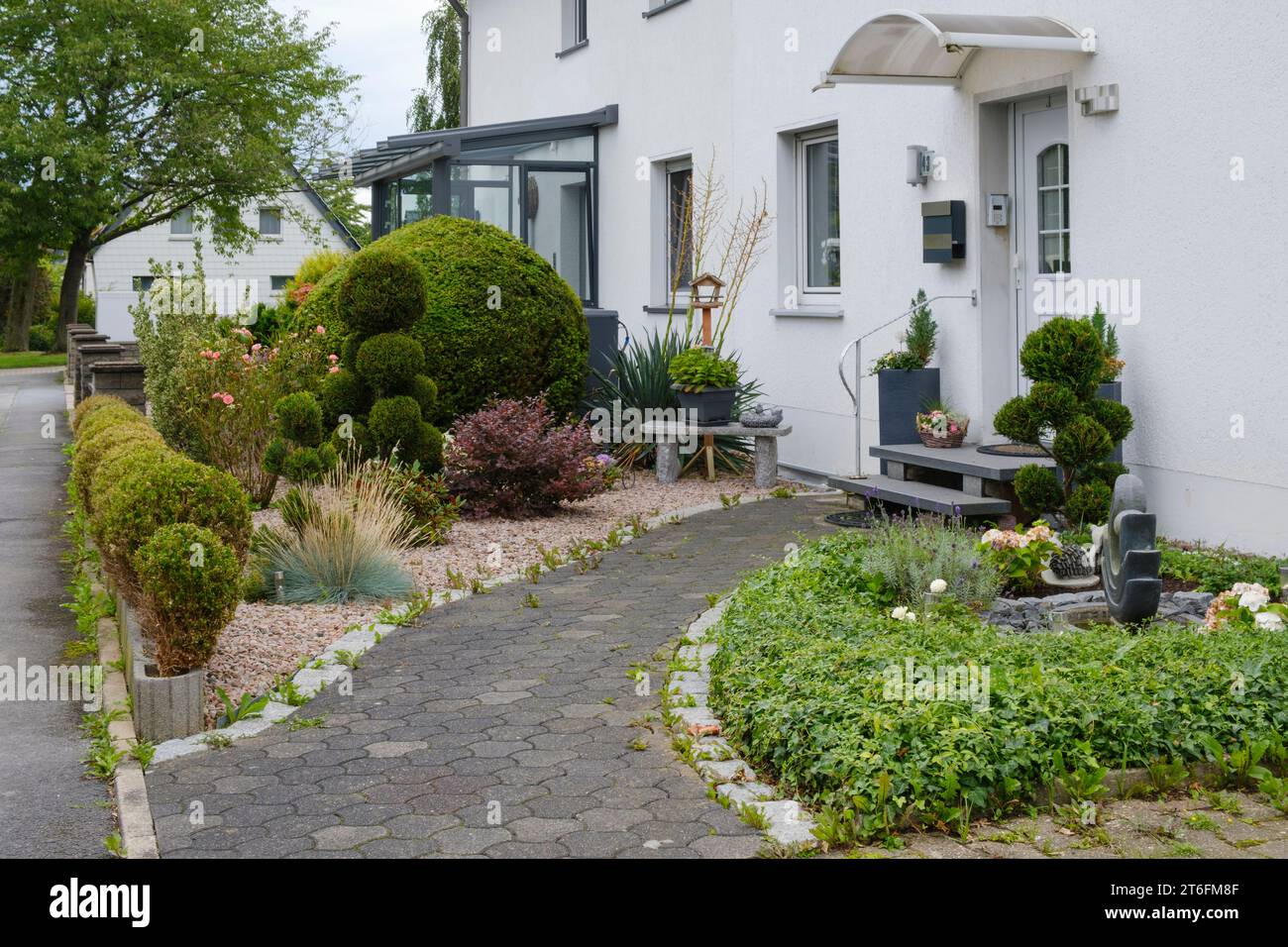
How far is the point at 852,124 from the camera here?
1222cm

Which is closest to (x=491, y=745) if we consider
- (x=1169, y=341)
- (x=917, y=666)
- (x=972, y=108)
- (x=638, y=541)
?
(x=917, y=666)

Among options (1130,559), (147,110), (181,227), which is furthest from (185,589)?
(181,227)

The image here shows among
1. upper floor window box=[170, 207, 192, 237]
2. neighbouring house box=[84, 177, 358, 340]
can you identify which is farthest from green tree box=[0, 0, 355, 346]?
upper floor window box=[170, 207, 192, 237]

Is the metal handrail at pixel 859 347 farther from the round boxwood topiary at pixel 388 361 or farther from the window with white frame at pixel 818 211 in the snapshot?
the round boxwood topiary at pixel 388 361

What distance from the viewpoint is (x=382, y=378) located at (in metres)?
10.1

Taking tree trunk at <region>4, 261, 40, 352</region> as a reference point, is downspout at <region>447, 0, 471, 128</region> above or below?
above

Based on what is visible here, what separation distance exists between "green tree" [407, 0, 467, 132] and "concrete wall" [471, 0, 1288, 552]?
18677 mm

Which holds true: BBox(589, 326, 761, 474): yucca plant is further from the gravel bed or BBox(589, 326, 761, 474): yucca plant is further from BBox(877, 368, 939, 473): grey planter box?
BBox(877, 368, 939, 473): grey planter box

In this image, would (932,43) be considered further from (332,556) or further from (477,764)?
(477,764)

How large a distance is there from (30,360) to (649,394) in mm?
33395

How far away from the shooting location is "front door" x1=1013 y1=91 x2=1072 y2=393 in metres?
9.99

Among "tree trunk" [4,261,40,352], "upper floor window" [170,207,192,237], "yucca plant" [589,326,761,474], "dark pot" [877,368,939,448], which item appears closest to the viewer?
"dark pot" [877,368,939,448]

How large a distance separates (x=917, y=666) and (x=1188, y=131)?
473 cm

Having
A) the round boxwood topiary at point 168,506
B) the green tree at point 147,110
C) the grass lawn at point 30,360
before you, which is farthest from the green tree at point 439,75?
the round boxwood topiary at point 168,506
